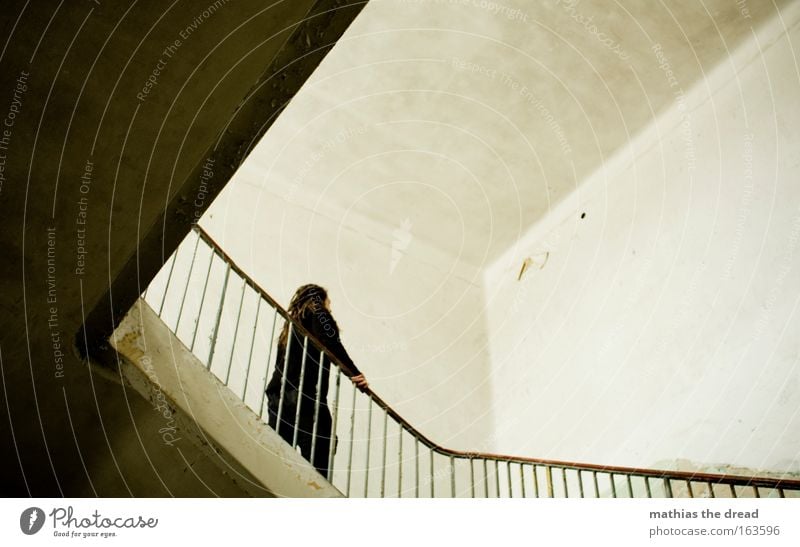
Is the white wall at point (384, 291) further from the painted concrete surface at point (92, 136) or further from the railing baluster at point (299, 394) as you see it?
the painted concrete surface at point (92, 136)

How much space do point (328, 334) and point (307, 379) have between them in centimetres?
26

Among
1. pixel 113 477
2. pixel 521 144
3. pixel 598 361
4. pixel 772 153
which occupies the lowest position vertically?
pixel 113 477

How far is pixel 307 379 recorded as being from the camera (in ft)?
8.18

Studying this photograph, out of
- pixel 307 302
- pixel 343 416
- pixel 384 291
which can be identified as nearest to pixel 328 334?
pixel 307 302

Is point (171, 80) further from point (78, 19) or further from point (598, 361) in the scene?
point (598, 361)

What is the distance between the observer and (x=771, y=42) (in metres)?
3.12

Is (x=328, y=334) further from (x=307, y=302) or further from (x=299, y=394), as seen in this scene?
(x=299, y=394)

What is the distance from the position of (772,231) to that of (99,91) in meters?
2.92

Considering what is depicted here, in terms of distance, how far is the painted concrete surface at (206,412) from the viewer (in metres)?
1.85

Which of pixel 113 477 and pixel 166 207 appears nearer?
pixel 166 207

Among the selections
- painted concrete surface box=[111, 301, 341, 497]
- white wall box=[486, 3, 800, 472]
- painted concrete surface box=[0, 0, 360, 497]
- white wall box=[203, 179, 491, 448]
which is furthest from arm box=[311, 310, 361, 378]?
white wall box=[486, 3, 800, 472]

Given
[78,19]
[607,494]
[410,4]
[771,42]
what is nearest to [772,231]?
[771,42]

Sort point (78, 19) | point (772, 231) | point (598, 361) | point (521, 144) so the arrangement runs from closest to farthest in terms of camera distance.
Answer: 1. point (78, 19)
2. point (772, 231)
3. point (598, 361)
4. point (521, 144)

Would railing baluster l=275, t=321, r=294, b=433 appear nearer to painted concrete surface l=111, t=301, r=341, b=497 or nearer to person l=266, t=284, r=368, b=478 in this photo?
person l=266, t=284, r=368, b=478
